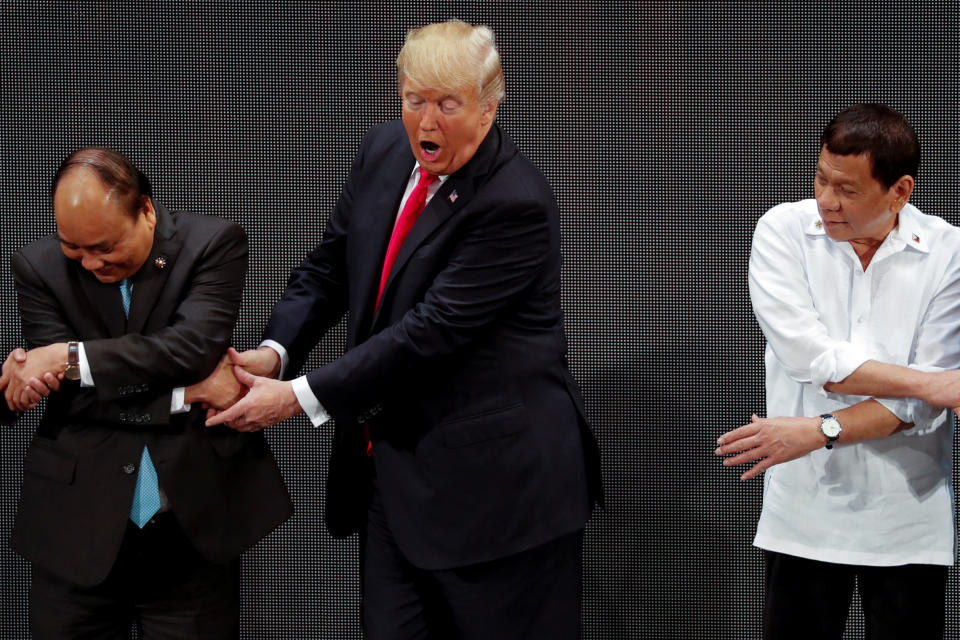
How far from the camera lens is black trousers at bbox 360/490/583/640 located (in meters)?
2.28

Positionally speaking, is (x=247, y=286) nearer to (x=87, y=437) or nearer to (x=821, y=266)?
(x=87, y=437)

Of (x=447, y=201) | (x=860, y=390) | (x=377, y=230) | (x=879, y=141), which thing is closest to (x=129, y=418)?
(x=377, y=230)

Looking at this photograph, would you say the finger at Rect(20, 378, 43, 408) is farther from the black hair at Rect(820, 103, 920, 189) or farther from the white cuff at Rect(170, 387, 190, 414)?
the black hair at Rect(820, 103, 920, 189)

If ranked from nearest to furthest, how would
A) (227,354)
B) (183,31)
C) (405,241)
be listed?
(405,241) → (227,354) → (183,31)

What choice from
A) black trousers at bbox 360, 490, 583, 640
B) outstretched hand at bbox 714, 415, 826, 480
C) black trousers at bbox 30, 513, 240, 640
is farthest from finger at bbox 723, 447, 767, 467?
black trousers at bbox 30, 513, 240, 640

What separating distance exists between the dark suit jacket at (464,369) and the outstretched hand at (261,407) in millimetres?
77

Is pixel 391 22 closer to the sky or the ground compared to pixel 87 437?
closer to the sky

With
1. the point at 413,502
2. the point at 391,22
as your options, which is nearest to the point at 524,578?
the point at 413,502

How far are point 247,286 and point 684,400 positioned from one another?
4.70ft

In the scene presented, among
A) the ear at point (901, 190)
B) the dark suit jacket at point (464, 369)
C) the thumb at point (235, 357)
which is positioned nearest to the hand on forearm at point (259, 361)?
the thumb at point (235, 357)

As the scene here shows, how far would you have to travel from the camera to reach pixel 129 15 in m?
3.26

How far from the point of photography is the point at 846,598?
8.01ft

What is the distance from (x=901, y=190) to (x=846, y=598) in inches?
36.7

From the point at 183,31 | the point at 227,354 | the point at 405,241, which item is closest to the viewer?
the point at 405,241
